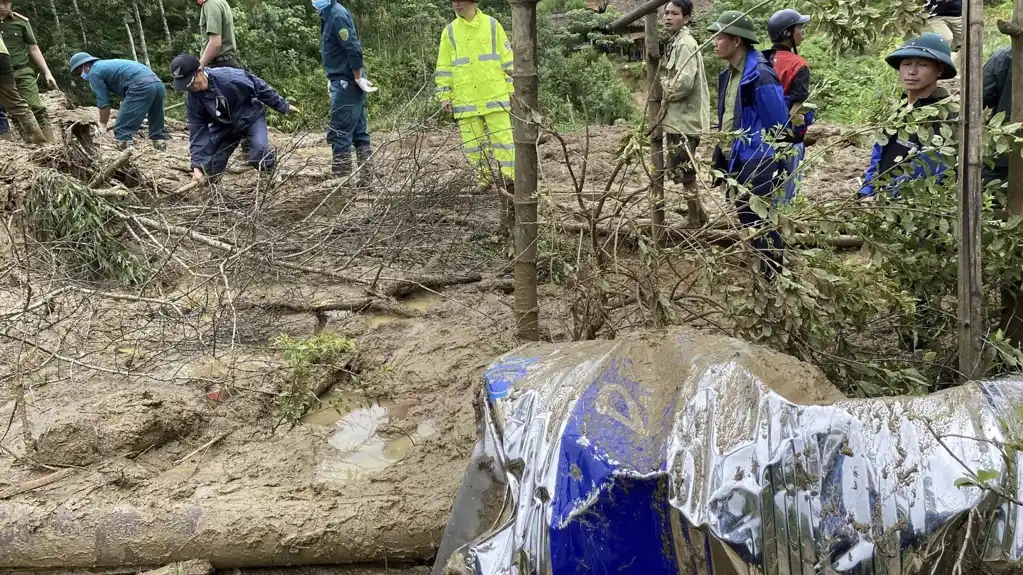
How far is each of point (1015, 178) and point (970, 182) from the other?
0.63 meters

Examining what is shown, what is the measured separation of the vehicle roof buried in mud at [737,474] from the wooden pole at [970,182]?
443 mm

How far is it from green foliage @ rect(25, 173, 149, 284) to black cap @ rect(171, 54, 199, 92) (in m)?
0.98

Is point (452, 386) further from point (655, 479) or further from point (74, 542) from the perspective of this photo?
point (655, 479)

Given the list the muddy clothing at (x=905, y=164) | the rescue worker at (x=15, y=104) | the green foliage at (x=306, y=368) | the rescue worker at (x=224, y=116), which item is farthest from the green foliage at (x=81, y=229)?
the muddy clothing at (x=905, y=164)

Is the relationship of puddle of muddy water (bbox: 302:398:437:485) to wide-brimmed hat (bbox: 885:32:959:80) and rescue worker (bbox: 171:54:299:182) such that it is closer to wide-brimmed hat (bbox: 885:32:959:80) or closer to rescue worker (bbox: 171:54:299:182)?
wide-brimmed hat (bbox: 885:32:959:80)

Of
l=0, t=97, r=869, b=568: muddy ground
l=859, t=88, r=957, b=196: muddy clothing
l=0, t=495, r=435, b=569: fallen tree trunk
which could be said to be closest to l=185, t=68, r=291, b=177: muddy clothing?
l=0, t=97, r=869, b=568: muddy ground

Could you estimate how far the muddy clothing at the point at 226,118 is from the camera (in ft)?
18.5

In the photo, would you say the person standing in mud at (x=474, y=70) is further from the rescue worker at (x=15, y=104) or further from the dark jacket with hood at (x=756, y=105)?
the rescue worker at (x=15, y=104)

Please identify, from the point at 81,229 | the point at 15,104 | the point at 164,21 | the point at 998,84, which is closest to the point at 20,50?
the point at 15,104

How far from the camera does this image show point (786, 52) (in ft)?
13.9

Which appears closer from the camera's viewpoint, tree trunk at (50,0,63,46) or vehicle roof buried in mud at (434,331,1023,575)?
vehicle roof buried in mud at (434,331,1023,575)

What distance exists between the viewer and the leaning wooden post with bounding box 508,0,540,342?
2744mm

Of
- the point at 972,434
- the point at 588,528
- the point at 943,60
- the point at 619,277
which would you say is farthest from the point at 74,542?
the point at 943,60

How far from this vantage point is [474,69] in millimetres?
5426
